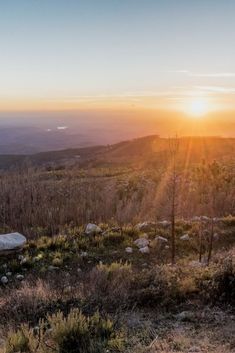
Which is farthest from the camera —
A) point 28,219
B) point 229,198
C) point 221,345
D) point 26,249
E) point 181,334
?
point 229,198

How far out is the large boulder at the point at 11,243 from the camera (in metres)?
9.39

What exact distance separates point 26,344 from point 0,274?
4.10 meters

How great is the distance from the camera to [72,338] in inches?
182

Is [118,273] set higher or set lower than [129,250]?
higher

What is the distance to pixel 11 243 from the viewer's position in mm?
9523

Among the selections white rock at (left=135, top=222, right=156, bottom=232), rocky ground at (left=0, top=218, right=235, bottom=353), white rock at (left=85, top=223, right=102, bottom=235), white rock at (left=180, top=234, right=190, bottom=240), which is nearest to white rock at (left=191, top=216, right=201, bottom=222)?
white rock at (left=135, top=222, right=156, bottom=232)

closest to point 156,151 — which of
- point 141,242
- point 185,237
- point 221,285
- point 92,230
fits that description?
point 92,230

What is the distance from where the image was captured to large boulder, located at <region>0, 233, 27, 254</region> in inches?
370

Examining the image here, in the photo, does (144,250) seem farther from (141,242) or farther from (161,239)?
(161,239)

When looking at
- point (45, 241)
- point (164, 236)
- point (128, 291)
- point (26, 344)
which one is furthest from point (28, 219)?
point (26, 344)

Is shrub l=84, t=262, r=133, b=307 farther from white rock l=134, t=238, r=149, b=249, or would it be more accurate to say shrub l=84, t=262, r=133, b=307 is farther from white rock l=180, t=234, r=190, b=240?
white rock l=180, t=234, r=190, b=240

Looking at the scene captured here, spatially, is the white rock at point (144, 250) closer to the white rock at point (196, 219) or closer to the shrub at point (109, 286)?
the shrub at point (109, 286)

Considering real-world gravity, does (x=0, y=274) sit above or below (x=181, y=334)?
below

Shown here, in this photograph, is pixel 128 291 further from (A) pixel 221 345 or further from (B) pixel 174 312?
(A) pixel 221 345
